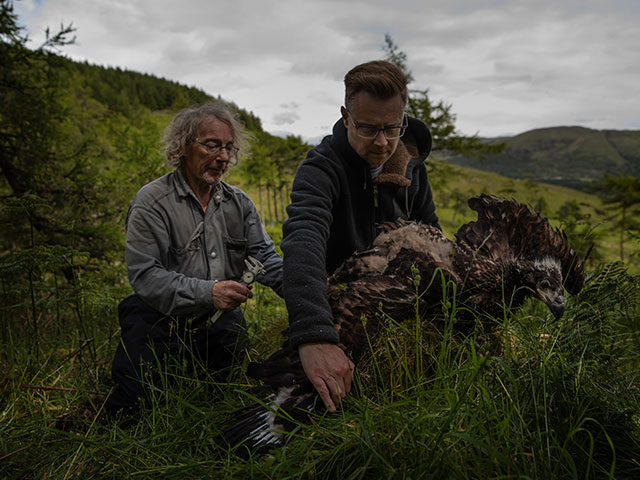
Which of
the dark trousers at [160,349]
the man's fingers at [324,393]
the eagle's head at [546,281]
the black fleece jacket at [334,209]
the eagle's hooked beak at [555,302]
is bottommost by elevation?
the dark trousers at [160,349]

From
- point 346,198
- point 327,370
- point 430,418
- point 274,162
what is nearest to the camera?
point 430,418

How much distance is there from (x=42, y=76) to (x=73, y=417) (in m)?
6.89

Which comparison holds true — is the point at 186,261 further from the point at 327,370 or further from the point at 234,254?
the point at 327,370

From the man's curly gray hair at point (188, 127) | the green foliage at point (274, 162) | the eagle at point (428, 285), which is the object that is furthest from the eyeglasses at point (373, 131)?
the green foliage at point (274, 162)

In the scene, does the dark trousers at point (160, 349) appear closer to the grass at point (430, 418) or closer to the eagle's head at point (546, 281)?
the grass at point (430, 418)

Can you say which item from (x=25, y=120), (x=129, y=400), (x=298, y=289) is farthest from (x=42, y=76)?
(x=298, y=289)

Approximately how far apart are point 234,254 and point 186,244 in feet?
1.45

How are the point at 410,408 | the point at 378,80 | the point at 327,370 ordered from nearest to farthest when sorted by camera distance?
the point at 410,408, the point at 327,370, the point at 378,80

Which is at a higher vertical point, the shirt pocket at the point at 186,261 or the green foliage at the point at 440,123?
the green foliage at the point at 440,123

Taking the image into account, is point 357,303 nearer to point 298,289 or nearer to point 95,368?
point 298,289

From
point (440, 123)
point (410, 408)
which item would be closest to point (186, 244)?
point (410, 408)

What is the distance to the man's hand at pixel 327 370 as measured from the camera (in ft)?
6.00

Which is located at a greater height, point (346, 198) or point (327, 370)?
point (346, 198)

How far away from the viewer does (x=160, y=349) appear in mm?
2881
